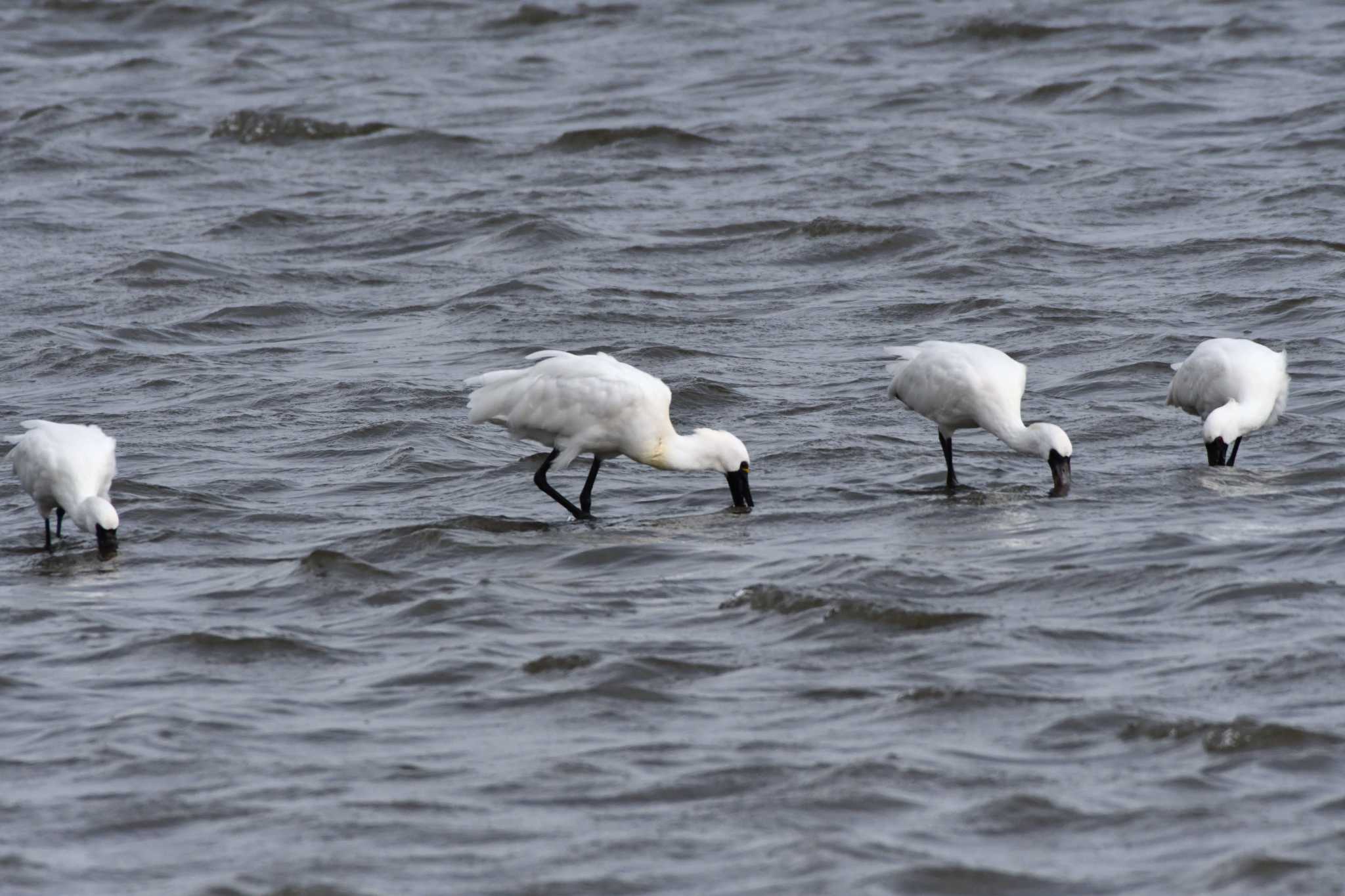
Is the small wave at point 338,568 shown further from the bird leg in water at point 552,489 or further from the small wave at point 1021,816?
the small wave at point 1021,816

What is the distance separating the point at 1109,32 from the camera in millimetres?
25578

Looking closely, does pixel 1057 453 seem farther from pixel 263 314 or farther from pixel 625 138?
pixel 625 138

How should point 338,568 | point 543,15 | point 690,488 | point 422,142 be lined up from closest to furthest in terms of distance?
point 338,568, point 690,488, point 422,142, point 543,15

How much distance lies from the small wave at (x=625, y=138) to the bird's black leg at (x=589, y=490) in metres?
10.2

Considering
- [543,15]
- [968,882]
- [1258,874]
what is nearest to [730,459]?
[968,882]

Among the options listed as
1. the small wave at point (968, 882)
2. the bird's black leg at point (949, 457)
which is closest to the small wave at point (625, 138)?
the bird's black leg at point (949, 457)

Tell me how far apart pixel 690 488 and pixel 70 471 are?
129 inches

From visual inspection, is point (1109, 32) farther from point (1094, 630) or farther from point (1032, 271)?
point (1094, 630)

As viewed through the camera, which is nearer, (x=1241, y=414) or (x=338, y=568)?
(x=338, y=568)

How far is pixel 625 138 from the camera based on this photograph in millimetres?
21656

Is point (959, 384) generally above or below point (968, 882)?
below

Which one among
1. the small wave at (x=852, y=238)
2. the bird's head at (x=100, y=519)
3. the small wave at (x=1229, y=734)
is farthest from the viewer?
the small wave at (x=852, y=238)

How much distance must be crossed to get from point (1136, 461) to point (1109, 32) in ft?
48.6

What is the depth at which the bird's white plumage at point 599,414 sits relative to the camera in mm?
11195
